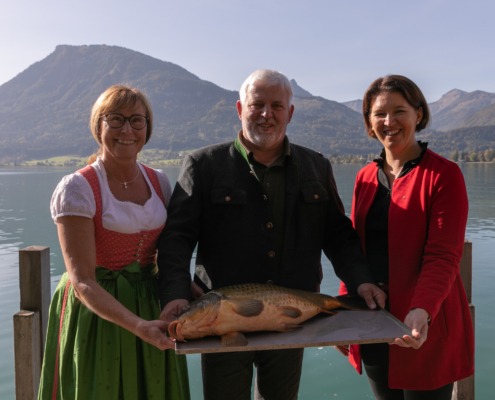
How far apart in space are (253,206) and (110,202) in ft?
2.91

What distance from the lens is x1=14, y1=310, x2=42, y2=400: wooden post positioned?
3.89 m

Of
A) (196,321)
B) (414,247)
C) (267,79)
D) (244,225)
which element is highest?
(267,79)

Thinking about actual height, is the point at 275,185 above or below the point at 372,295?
above

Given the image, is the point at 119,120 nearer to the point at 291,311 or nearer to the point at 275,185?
the point at 275,185

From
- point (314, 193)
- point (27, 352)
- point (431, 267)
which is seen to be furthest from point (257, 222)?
point (27, 352)

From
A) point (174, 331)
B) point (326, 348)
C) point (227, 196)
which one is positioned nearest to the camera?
point (174, 331)

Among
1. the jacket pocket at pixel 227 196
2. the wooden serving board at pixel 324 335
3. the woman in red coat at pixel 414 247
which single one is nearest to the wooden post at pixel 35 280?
the jacket pocket at pixel 227 196

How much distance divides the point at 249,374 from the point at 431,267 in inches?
53.2

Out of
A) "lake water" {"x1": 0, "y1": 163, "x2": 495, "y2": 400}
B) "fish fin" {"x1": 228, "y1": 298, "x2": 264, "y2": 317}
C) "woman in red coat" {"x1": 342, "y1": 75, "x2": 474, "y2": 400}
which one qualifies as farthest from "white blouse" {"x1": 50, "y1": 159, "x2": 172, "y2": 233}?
"lake water" {"x1": 0, "y1": 163, "x2": 495, "y2": 400}

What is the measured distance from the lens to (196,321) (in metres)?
2.47

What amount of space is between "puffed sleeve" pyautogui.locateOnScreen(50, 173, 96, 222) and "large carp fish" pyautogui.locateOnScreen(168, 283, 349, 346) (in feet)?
2.57

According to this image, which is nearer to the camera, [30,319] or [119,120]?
[119,120]

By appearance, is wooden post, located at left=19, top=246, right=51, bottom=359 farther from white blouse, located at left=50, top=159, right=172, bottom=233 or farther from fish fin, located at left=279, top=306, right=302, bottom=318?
fish fin, located at left=279, top=306, right=302, bottom=318

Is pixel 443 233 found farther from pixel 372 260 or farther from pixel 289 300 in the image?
pixel 289 300
